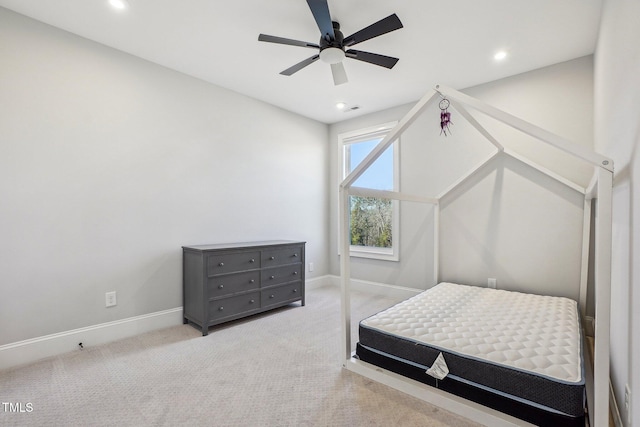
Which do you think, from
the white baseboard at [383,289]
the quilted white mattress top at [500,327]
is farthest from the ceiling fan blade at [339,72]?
the white baseboard at [383,289]

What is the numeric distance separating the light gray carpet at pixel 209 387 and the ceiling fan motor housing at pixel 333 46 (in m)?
2.29

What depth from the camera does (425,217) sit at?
3.75m

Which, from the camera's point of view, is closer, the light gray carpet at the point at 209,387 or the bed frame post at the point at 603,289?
the bed frame post at the point at 603,289

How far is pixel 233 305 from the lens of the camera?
9.80ft

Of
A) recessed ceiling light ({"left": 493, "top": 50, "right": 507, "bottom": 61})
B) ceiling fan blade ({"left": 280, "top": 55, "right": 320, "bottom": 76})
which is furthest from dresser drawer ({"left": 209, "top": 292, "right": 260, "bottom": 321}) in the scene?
recessed ceiling light ({"left": 493, "top": 50, "right": 507, "bottom": 61})

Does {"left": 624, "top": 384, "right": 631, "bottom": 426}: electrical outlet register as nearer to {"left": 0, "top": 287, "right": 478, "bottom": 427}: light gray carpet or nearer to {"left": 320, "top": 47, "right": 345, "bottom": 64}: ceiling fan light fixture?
{"left": 0, "top": 287, "right": 478, "bottom": 427}: light gray carpet

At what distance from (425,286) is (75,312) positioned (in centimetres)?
355

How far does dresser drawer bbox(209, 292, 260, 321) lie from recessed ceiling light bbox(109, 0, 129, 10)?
243cm

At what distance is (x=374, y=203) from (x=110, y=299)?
129 inches

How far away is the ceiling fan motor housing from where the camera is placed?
2.15 metres

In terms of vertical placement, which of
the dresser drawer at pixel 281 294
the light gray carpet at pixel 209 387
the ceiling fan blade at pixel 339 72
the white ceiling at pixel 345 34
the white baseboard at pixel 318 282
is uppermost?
the white ceiling at pixel 345 34

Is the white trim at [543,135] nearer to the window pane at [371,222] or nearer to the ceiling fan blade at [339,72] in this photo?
the ceiling fan blade at [339,72]

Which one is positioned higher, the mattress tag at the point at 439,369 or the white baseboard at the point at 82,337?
the mattress tag at the point at 439,369

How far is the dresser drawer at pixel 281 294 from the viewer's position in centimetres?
329
